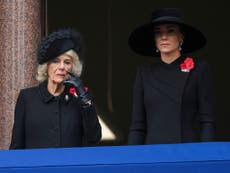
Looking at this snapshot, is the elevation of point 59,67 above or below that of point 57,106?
above

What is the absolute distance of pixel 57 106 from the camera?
3898 mm

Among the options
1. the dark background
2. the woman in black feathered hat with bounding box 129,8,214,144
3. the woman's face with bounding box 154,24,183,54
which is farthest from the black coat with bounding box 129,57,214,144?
the dark background

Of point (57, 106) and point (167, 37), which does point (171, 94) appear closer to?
point (167, 37)

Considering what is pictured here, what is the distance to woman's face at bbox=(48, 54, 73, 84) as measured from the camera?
3832mm

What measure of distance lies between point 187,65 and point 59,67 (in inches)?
27.3

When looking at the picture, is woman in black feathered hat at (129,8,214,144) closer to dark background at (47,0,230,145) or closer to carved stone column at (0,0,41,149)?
carved stone column at (0,0,41,149)

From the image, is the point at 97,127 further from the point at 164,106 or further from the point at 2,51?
the point at 2,51

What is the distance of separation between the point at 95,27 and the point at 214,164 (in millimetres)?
8776

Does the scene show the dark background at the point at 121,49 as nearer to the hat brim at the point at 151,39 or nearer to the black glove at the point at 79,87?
the hat brim at the point at 151,39

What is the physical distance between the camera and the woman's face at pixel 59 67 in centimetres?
383

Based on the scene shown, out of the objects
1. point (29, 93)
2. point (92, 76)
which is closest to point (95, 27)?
point (92, 76)

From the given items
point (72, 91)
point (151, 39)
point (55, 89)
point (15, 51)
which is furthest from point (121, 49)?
point (72, 91)

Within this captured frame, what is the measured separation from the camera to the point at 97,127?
149 inches

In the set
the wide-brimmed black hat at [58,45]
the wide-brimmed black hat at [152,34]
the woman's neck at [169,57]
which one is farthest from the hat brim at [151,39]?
the wide-brimmed black hat at [58,45]
